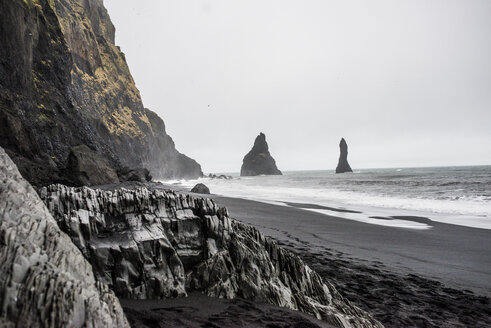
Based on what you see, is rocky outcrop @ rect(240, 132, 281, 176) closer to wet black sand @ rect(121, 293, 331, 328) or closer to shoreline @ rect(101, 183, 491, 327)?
shoreline @ rect(101, 183, 491, 327)

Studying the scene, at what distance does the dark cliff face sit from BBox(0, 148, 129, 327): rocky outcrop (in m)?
12.6

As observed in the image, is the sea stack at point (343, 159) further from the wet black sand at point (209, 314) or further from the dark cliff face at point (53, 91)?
the wet black sand at point (209, 314)

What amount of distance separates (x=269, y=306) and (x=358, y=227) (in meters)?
8.39

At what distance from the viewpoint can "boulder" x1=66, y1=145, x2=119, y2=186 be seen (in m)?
13.9

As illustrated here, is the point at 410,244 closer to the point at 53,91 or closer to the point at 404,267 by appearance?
the point at 404,267

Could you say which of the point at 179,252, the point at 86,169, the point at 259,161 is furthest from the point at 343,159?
the point at 179,252

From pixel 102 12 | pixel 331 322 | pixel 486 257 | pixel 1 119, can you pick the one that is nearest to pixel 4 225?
pixel 331 322

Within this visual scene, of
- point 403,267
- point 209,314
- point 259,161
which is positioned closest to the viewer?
point 209,314

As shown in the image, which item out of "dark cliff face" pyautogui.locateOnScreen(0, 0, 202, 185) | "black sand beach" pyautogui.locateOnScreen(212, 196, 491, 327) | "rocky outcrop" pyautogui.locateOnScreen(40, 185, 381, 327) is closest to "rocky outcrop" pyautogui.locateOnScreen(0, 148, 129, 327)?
"rocky outcrop" pyautogui.locateOnScreen(40, 185, 381, 327)

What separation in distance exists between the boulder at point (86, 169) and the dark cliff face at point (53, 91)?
31.5 inches

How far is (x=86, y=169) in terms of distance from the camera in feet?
47.0

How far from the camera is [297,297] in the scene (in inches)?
131

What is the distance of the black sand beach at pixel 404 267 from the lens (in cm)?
406

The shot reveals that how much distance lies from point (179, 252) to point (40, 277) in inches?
71.5
